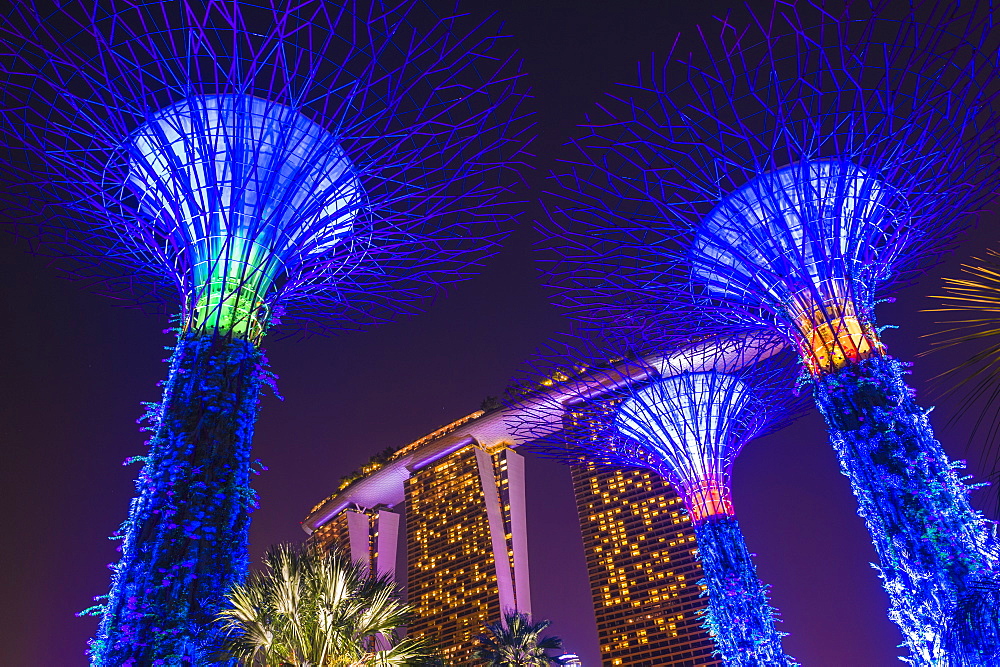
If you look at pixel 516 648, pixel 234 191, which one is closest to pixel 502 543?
pixel 516 648

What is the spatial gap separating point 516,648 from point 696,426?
10689 millimetres

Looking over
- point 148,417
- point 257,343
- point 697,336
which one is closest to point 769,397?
point 697,336

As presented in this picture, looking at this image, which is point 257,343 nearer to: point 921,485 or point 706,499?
point 921,485

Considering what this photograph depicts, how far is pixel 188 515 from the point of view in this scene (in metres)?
8.96

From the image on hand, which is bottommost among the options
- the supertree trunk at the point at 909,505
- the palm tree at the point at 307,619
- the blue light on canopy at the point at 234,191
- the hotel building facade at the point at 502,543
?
the palm tree at the point at 307,619

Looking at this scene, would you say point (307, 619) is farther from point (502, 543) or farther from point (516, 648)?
point (502, 543)

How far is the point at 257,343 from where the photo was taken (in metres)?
11.1

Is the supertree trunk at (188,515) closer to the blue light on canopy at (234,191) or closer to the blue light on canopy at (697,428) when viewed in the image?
the blue light on canopy at (234,191)

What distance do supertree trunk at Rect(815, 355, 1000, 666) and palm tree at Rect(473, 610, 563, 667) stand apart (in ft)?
53.6

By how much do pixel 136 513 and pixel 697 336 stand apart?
674 inches

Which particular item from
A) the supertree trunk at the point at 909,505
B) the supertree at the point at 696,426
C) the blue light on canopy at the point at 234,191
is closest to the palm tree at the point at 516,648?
the supertree at the point at 696,426

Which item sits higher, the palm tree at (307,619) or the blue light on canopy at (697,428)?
the blue light on canopy at (697,428)

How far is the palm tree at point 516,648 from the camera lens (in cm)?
2548

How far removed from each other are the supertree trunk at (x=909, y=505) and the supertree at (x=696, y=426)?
24.4 ft
